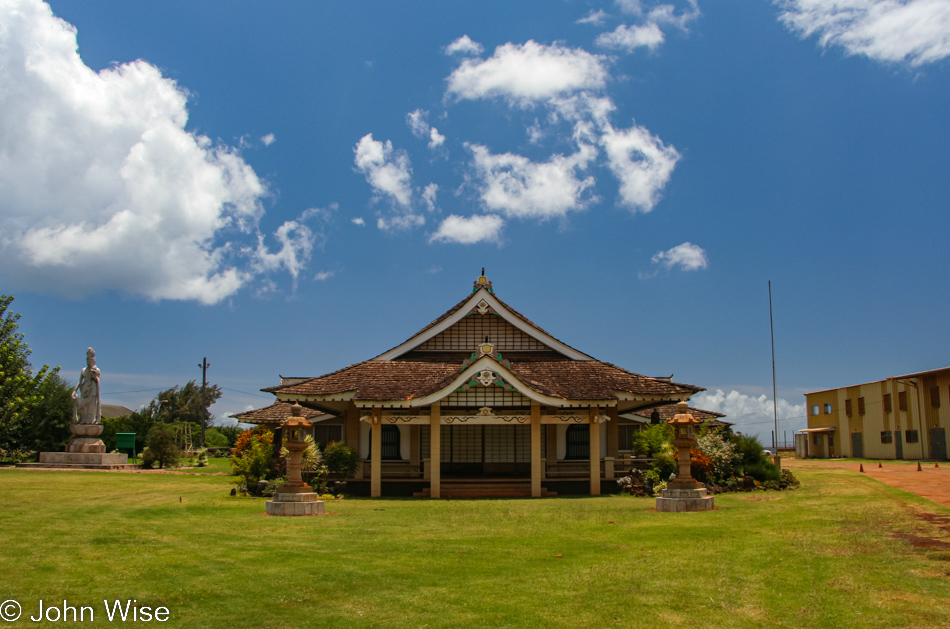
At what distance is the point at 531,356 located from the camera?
26.6 m

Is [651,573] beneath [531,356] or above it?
beneath

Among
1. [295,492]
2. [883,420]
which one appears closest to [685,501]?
[295,492]

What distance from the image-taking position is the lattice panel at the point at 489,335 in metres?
26.9

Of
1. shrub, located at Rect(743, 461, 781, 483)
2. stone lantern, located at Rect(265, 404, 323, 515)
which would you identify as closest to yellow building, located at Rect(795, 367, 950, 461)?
shrub, located at Rect(743, 461, 781, 483)

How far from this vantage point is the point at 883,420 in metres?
50.0

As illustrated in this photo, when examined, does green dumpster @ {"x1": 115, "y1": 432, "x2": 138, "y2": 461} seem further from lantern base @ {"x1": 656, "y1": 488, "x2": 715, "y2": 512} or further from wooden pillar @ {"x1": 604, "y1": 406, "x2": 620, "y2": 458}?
lantern base @ {"x1": 656, "y1": 488, "x2": 715, "y2": 512}

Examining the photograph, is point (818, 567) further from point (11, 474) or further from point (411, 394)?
point (11, 474)

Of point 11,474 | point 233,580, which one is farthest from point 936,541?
point 11,474

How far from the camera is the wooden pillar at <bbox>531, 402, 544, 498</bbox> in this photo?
71.8 feet

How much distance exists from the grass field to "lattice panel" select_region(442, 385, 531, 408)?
20.4 ft

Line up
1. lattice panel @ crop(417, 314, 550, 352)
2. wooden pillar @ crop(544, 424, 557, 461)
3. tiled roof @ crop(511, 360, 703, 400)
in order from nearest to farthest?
1. tiled roof @ crop(511, 360, 703, 400)
2. wooden pillar @ crop(544, 424, 557, 461)
3. lattice panel @ crop(417, 314, 550, 352)

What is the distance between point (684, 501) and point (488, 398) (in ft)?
25.4

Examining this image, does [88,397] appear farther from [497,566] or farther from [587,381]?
[497,566]

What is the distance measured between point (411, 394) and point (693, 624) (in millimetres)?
15611
